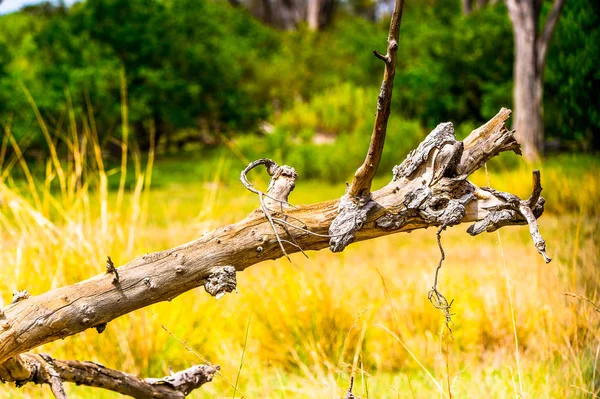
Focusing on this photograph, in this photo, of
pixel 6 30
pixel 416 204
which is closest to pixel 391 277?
pixel 416 204

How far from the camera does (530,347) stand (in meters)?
3.62

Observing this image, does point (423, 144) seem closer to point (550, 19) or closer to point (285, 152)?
point (550, 19)

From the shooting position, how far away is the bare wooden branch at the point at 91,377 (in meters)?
2.24

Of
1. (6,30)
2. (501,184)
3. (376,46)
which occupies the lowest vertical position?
(501,184)

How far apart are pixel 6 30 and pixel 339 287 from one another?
1496cm

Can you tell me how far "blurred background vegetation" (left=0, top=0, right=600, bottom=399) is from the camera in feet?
11.7

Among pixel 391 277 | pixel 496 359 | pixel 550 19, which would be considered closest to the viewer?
pixel 496 359

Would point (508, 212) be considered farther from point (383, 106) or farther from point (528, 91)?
point (528, 91)

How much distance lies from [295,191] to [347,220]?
7559 mm

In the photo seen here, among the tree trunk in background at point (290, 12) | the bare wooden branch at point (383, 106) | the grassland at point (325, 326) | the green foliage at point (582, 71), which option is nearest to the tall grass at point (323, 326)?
the grassland at point (325, 326)

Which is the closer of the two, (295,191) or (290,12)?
(295,191)

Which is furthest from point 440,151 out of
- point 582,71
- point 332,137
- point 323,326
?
point 332,137

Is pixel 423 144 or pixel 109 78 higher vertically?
pixel 109 78

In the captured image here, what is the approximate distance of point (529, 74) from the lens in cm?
809
